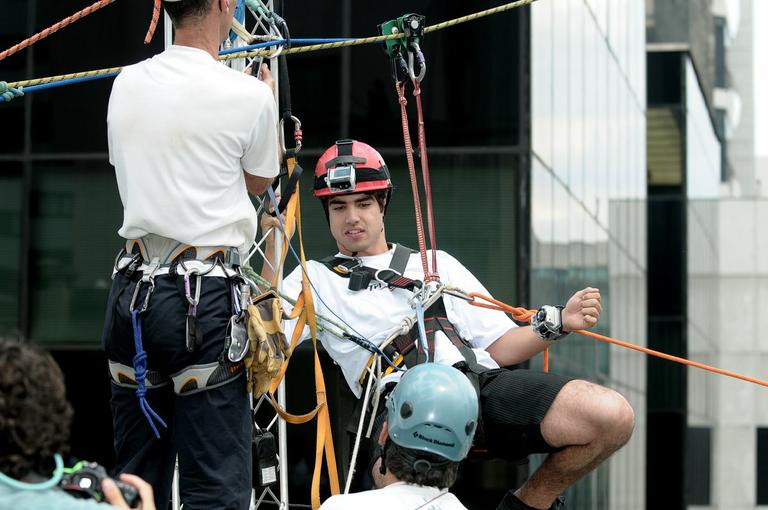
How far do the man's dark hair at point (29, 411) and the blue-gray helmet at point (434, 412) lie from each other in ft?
3.85

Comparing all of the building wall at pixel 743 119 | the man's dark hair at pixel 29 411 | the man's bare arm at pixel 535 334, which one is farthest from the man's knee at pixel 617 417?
the building wall at pixel 743 119

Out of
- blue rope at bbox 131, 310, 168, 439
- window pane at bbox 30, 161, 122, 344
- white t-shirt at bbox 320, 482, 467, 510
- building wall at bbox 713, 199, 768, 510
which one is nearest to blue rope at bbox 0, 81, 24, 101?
blue rope at bbox 131, 310, 168, 439

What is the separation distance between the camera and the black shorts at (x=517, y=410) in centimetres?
453

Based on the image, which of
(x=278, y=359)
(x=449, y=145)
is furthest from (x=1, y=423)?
(x=449, y=145)

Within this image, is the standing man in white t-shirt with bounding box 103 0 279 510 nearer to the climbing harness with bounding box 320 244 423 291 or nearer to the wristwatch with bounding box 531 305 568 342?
the climbing harness with bounding box 320 244 423 291

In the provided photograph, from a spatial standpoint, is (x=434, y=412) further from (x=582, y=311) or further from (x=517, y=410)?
(x=582, y=311)

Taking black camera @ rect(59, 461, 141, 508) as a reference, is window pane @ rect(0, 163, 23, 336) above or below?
above

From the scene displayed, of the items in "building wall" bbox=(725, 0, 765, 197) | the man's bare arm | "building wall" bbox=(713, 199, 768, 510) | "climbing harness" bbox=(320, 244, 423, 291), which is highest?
"building wall" bbox=(725, 0, 765, 197)

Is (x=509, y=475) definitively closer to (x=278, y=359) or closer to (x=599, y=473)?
(x=278, y=359)

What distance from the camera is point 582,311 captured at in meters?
4.87

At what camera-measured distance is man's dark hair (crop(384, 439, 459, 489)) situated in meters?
3.53

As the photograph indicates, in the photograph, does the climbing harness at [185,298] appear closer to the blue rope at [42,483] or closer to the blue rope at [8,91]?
the blue rope at [42,483]

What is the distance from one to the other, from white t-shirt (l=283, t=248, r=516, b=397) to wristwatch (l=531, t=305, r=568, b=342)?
0.68ft

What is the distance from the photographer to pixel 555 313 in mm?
4965
